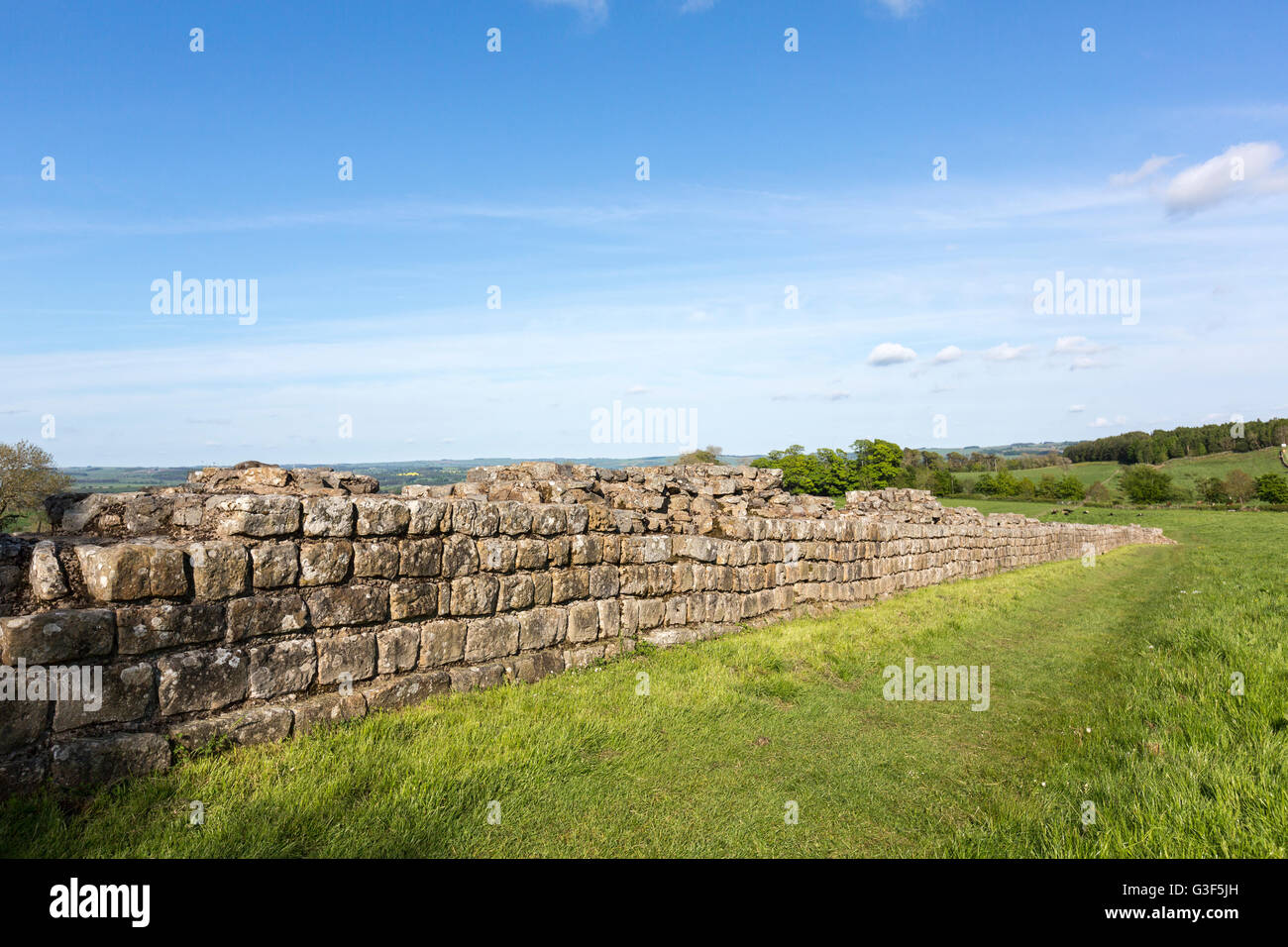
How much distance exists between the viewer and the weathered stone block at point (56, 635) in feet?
14.7

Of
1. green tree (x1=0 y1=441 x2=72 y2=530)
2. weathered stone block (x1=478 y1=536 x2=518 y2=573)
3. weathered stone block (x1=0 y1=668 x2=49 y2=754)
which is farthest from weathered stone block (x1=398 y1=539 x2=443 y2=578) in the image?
green tree (x1=0 y1=441 x2=72 y2=530)

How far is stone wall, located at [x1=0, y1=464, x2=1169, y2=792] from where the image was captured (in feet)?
15.7

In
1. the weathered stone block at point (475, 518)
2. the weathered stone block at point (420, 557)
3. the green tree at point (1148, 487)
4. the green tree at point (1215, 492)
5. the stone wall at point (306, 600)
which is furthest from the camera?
the green tree at point (1148, 487)

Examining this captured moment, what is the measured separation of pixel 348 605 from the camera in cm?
628

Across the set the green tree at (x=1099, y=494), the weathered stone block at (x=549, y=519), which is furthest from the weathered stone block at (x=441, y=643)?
the green tree at (x=1099, y=494)

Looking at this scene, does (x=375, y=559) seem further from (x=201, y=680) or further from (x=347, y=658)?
(x=201, y=680)

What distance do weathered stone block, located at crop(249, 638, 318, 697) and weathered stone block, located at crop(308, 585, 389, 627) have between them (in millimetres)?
259

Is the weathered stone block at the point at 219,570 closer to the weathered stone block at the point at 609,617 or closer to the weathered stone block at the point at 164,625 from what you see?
the weathered stone block at the point at 164,625

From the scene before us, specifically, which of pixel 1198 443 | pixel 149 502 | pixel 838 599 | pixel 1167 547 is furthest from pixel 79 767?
pixel 1198 443

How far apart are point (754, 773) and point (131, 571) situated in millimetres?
5134

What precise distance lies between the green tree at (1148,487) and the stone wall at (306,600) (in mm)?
89060

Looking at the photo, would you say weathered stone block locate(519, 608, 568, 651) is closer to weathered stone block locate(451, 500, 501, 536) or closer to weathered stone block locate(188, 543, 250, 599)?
weathered stone block locate(451, 500, 501, 536)

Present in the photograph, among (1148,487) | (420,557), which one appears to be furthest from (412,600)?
(1148,487)
